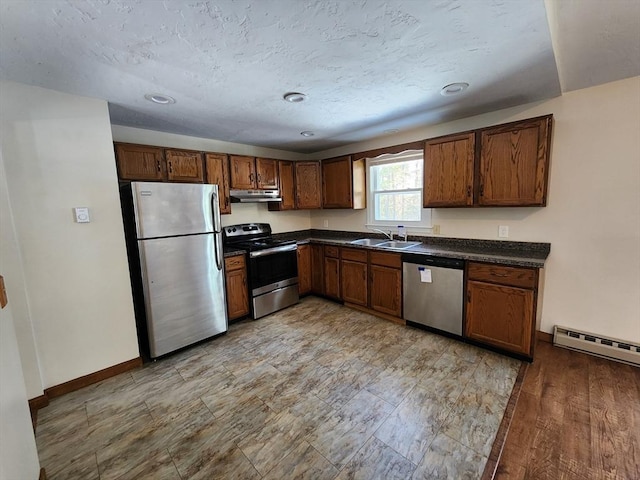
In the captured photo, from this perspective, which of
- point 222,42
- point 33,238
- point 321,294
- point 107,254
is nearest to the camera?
point 222,42

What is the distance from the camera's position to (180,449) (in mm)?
1665

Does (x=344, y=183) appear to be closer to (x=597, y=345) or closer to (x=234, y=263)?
(x=234, y=263)

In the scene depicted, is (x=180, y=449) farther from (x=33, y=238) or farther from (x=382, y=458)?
(x=33, y=238)

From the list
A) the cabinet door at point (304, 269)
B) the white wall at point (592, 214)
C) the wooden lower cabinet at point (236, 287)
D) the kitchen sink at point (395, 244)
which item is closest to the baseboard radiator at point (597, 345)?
the white wall at point (592, 214)

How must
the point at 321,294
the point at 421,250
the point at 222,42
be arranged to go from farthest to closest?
the point at 321,294, the point at 421,250, the point at 222,42

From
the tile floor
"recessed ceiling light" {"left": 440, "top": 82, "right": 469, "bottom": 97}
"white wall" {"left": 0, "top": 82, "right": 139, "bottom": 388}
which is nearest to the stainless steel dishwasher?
the tile floor

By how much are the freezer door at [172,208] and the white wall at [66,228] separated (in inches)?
7.1

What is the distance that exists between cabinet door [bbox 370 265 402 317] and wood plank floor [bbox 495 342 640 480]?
133 centimetres

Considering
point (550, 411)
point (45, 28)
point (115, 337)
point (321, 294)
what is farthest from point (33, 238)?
point (550, 411)

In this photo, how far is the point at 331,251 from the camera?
12.8 feet

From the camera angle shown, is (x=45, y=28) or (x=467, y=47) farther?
(x=467, y=47)

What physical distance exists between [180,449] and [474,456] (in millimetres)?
1750

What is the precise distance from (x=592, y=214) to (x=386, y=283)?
200 centimetres

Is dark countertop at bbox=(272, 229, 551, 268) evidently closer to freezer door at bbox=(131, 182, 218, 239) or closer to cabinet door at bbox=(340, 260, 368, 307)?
cabinet door at bbox=(340, 260, 368, 307)
